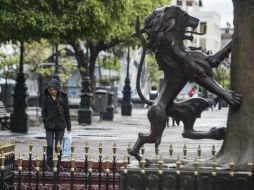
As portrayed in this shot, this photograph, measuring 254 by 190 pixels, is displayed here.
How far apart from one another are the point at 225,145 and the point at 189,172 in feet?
3.31

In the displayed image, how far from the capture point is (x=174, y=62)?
9.32m

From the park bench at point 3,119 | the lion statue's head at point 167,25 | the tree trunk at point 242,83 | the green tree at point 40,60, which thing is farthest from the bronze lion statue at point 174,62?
the green tree at point 40,60

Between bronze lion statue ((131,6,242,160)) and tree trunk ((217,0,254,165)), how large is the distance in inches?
4.8

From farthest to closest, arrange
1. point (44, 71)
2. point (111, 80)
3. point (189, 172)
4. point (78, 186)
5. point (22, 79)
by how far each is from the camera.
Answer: point (111, 80)
point (44, 71)
point (22, 79)
point (78, 186)
point (189, 172)

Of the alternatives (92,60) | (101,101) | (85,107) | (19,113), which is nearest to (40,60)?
(92,60)

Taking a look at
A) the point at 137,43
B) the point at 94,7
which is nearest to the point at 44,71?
the point at 137,43

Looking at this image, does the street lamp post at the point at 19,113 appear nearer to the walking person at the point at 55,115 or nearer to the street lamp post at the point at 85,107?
the street lamp post at the point at 85,107

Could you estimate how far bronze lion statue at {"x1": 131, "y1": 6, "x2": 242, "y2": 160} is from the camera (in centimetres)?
925

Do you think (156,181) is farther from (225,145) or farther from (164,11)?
(164,11)

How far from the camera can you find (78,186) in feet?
37.5

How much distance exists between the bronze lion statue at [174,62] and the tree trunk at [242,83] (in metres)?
0.12

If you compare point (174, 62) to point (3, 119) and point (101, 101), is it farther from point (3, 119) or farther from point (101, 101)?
point (101, 101)

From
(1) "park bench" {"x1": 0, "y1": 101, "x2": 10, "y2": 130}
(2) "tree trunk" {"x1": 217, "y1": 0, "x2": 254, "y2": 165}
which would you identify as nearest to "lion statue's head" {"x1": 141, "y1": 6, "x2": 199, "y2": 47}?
(2) "tree trunk" {"x1": 217, "y1": 0, "x2": 254, "y2": 165}

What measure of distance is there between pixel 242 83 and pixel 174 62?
2.70 feet
